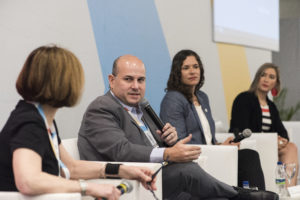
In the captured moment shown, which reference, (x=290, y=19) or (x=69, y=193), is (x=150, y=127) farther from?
(x=290, y=19)

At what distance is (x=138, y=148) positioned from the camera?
2.46 metres

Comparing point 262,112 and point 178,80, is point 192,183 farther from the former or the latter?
point 262,112

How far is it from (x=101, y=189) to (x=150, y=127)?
47.5 inches

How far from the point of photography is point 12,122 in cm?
162

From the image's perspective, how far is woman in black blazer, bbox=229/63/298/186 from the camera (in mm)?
4598

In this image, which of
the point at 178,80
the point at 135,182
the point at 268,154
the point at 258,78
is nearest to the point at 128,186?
the point at 135,182

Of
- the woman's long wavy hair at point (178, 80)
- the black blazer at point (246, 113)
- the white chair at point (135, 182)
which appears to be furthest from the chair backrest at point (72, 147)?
the black blazer at point (246, 113)

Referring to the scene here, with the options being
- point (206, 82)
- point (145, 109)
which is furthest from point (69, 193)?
point (206, 82)

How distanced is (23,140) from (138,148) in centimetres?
99

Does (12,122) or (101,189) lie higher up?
(12,122)

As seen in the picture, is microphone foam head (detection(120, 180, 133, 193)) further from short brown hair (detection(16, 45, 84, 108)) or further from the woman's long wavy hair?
the woman's long wavy hair

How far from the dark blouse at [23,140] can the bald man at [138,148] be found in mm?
754

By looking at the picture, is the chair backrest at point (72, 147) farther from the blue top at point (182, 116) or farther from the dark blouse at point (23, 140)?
the blue top at point (182, 116)

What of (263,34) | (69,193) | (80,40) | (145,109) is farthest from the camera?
(263,34)
